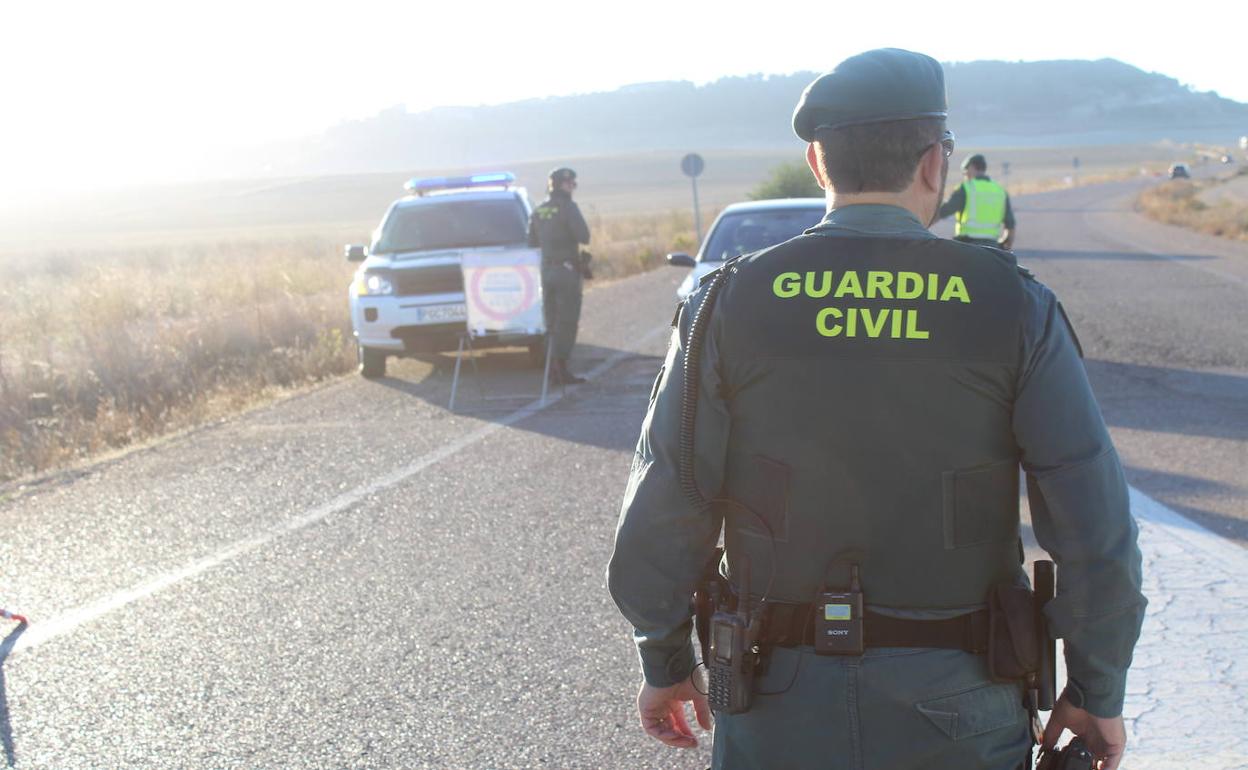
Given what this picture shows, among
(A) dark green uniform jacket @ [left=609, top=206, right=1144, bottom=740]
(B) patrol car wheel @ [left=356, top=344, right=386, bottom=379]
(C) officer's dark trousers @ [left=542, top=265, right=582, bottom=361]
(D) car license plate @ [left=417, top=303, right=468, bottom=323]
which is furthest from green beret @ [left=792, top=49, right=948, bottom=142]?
(B) patrol car wheel @ [left=356, top=344, right=386, bottom=379]

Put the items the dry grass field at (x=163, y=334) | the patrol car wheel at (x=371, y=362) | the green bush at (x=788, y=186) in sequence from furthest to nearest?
the green bush at (x=788, y=186), the patrol car wheel at (x=371, y=362), the dry grass field at (x=163, y=334)

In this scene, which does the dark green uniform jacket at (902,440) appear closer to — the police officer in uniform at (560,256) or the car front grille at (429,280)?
the police officer in uniform at (560,256)

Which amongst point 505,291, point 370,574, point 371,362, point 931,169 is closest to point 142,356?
point 371,362

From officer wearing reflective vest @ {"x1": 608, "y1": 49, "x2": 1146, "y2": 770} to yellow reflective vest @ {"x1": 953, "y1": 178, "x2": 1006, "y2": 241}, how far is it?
1067cm

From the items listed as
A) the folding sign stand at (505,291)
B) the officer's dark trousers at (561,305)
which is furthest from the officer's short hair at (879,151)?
the officer's dark trousers at (561,305)

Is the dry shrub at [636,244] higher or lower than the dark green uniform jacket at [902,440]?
lower

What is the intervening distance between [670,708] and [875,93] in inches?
44.5

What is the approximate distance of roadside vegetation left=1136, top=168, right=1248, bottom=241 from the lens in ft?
106

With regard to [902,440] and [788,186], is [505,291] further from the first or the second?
[788,186]

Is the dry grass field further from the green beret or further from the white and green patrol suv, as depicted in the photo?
the green beret

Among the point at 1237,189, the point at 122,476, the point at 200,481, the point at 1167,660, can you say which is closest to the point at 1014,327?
the point at 1167,660

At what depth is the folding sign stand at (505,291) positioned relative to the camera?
1148cm

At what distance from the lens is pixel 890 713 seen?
6.82ft

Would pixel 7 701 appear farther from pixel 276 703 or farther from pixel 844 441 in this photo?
pixel 844 441
